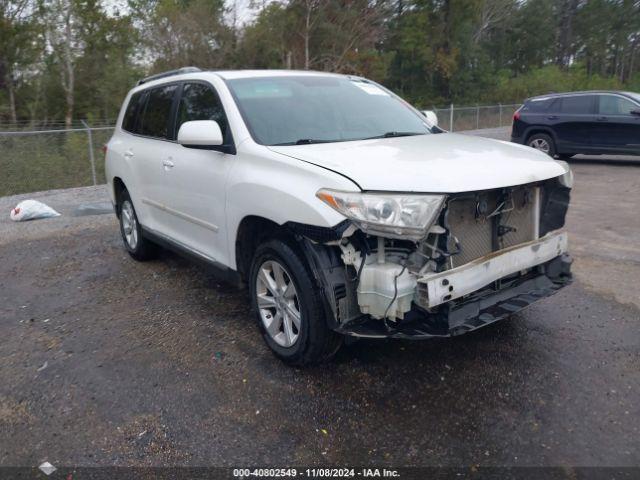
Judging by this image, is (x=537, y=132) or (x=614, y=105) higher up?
(x=614, y=105)

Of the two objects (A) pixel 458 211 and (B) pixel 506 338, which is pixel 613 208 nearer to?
(B) pixel 506 338

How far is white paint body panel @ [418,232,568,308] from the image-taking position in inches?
116

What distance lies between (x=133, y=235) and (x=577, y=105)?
35.7 ft

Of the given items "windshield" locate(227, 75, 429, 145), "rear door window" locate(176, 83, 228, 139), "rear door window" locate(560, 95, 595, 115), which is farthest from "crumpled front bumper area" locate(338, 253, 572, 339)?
"rear door window" locate(560, 95, 595, 115)

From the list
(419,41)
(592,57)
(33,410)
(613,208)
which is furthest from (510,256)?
(592,57)

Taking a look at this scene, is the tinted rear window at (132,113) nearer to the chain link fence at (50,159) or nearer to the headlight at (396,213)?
the headlight at (396,213)

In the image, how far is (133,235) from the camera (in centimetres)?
621

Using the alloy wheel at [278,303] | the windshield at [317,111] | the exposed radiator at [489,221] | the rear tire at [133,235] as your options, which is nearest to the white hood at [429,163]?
the exposed radiator at [489,221]

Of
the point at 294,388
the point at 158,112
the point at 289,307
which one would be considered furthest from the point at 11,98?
the point at 294,388

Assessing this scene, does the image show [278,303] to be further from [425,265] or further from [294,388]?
[425,265]

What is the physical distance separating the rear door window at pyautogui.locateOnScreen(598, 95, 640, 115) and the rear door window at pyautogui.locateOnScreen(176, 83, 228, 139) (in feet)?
35.1

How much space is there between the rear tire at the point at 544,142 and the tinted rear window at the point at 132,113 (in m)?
10.2

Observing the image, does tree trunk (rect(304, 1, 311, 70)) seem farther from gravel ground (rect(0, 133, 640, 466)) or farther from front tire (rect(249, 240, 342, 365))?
front tire (rect(249, 240, 342, 365))

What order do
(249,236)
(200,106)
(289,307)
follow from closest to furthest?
1. (289,307)
2. (249,236)
3. (200,106)
